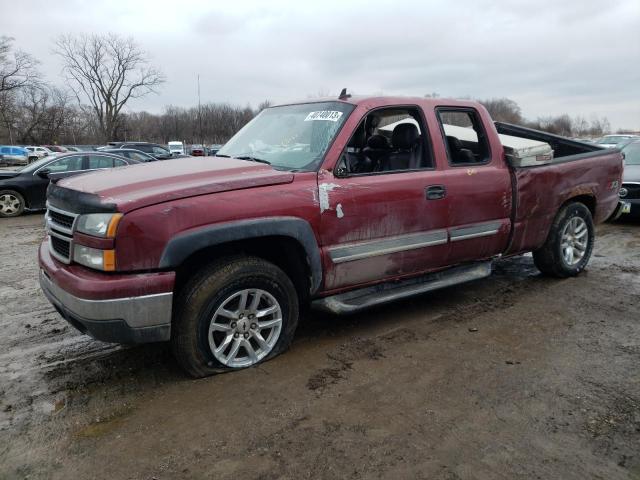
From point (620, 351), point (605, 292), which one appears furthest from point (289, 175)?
point (605, 292)

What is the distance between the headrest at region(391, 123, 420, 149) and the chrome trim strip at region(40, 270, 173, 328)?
243cm

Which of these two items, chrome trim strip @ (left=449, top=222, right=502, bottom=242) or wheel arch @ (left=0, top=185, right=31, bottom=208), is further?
wheel arch @ (left=0, top=185, right=31, bottom=208)

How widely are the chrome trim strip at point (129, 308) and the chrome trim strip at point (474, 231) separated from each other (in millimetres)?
2461

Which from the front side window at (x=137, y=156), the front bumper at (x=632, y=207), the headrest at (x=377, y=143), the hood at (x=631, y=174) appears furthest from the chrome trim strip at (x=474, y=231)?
the front side window at (x=137, y=156)

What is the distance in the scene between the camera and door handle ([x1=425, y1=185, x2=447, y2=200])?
13.4 ft

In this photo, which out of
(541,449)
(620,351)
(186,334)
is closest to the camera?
(541,449)

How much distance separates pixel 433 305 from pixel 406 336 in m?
0.86

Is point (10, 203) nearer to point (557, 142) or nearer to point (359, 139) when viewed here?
point (359, 139)

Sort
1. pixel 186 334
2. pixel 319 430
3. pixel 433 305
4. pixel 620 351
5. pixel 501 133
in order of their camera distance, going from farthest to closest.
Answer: pixel 501 133
pixel 433 305
pixel 620 351
pixel 186 334
pixel 319 430

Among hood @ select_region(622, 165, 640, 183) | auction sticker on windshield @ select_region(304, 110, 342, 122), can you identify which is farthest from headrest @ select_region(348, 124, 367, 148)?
hood @ select_region(622, 165, 640, 183)

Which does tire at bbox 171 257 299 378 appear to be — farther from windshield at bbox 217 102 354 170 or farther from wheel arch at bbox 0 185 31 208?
wheel arch at bbox 0 185 31 208

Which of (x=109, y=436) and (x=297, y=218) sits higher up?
(x=297, y=218)

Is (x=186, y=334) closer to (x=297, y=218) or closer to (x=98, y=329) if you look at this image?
(x=98, y=329)

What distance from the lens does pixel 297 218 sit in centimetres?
341
